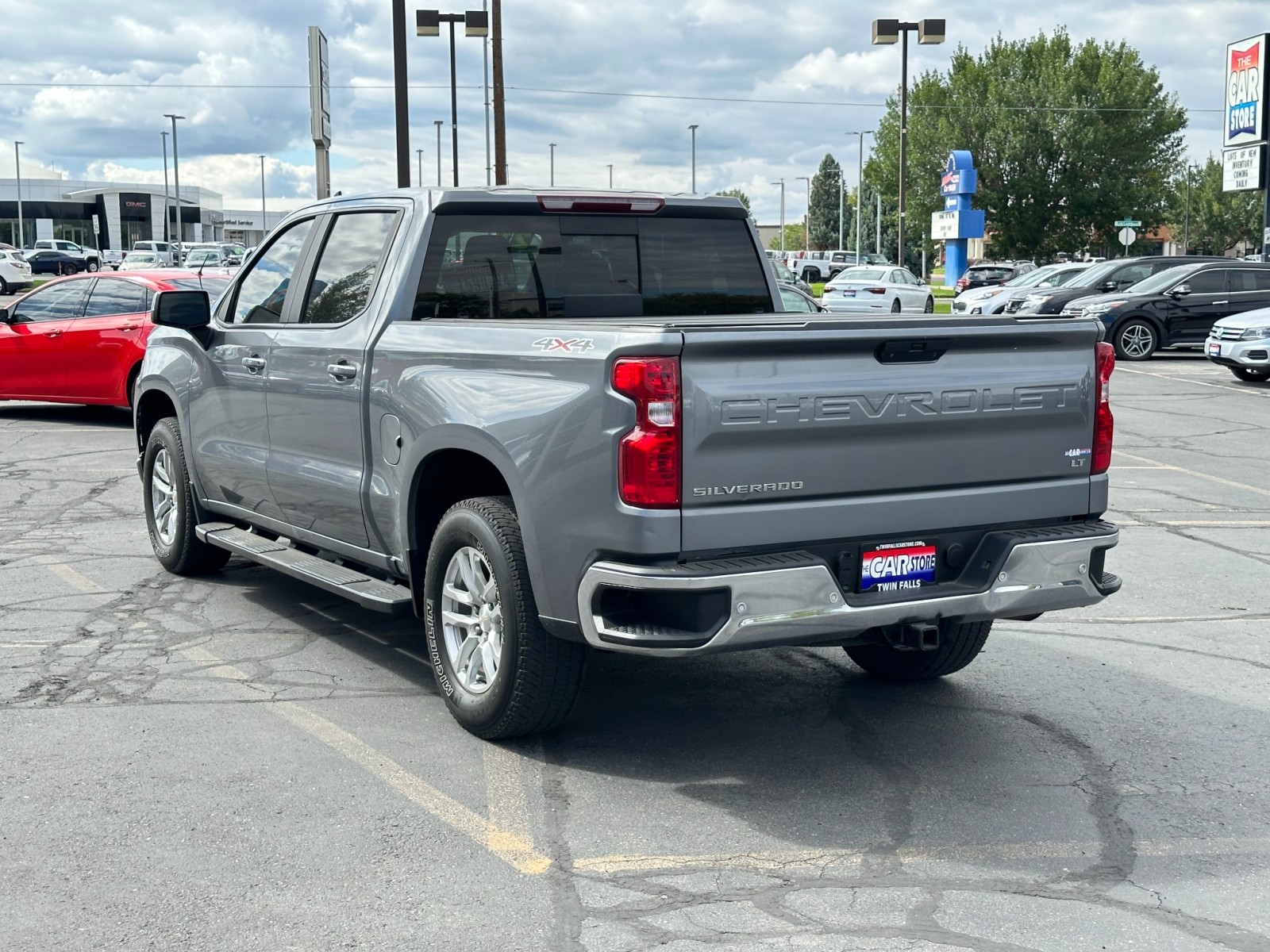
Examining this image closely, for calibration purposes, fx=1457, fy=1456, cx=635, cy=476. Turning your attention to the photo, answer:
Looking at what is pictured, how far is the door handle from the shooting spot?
5.70 metres

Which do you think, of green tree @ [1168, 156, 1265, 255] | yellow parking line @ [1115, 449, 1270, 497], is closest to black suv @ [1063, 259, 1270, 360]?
yellow parking line @ [1115, 449, 1270, 497]

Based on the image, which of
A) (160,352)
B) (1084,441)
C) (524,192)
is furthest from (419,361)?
(160,352)

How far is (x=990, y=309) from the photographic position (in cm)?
2995

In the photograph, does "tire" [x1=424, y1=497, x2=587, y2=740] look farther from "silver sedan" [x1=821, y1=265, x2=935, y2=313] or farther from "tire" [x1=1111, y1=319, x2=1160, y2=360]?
"silver sedan" [x1=821, y1=265, x2=935, y2=313]

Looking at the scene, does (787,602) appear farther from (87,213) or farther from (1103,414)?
(87,213)

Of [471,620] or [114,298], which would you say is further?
[114,298]

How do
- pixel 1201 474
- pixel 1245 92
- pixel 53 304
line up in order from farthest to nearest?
1. pixel 1245 92
2. pixel 53 304
3. pixel 1201 474

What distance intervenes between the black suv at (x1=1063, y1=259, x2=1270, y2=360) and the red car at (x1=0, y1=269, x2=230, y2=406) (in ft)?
51.8

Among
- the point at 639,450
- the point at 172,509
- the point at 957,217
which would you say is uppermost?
the point at 957,217

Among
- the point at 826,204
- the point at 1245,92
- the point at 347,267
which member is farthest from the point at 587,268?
the point at 826,204

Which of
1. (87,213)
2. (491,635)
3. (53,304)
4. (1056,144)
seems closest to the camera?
(491,635)

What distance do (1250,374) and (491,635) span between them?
18547mm

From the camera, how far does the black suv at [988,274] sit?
52.7 meters

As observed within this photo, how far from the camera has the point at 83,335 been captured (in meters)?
14.5
